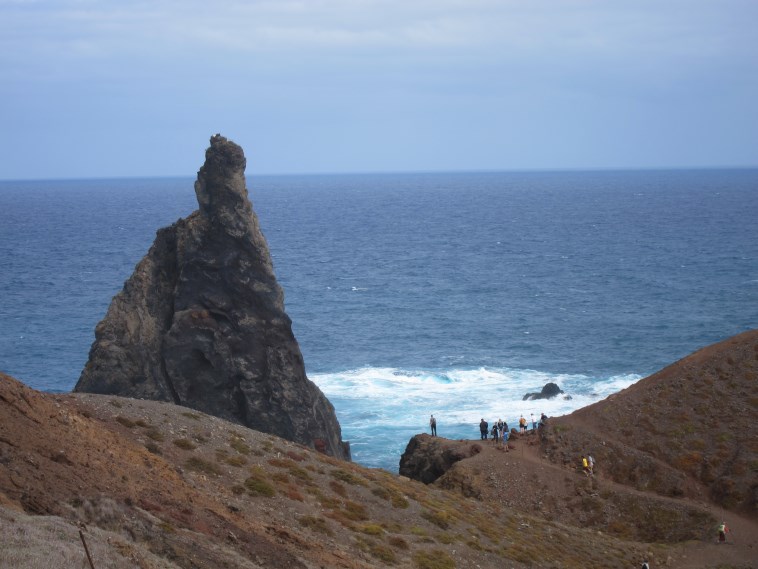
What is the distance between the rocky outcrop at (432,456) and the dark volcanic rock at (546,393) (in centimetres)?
2355

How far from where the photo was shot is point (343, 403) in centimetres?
8212

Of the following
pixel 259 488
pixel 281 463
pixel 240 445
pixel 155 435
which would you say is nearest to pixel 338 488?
pixel 281 463

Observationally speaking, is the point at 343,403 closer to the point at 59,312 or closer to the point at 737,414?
the point at 737,414

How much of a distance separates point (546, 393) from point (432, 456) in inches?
1061

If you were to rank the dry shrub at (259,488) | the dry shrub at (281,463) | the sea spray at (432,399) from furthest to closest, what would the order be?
the sea spray at (432,399)
the dry shrub at (281,463)
the dry shrub at (259,488)

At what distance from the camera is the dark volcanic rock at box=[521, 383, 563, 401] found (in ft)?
261

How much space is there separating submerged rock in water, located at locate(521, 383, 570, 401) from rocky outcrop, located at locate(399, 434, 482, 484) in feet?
77.2

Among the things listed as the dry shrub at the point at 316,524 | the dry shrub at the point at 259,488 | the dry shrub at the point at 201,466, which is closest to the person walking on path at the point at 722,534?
the dry shrub at the point at 316,524

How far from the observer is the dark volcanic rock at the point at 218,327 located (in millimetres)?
53375

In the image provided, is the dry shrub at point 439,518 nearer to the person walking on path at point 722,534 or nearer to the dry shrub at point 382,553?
the dry shrub at point 382,553

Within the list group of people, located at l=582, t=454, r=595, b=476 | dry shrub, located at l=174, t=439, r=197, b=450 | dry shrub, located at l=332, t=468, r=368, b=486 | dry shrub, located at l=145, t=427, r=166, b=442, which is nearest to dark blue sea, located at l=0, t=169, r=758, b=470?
group of people, located at l=582, t=454, r=595, b=476

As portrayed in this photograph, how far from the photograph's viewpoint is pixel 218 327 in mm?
54062

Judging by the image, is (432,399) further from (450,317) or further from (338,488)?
(338,488)

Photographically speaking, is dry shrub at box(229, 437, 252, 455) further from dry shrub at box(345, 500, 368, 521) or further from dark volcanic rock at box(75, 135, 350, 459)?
dark volcanic rock at box(75, 135, 350, 459)
